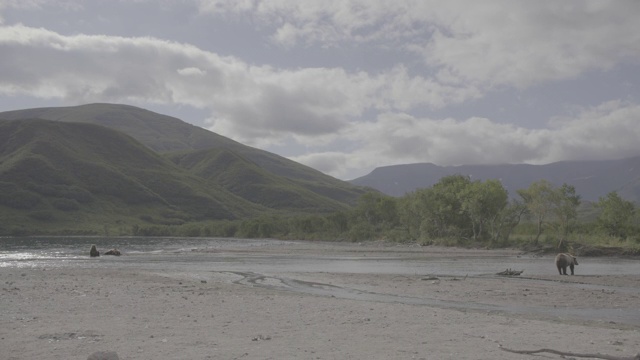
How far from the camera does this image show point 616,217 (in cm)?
10581

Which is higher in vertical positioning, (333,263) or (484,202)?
(484,202)

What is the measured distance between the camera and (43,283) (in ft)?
109

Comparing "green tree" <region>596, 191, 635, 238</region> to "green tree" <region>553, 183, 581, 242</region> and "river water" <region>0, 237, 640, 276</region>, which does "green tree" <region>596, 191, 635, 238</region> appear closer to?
"green tree" <region>553, 183, 581, 242</region>

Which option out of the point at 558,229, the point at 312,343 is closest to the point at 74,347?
the point at 312,343

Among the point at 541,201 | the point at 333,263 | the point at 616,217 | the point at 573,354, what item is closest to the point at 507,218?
the point at 541,201

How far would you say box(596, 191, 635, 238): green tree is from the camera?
345 feet

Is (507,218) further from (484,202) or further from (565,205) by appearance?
(565,205)

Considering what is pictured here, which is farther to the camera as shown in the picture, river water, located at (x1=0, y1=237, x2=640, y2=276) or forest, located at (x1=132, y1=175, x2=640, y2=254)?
forest, located at (x1=132, y1=175, x2=640, y2=254)

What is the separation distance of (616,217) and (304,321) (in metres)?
105

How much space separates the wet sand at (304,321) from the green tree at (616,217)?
80.7 m

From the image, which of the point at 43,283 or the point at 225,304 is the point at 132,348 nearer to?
the point at 225,304

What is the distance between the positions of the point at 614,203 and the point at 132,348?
11196 cm

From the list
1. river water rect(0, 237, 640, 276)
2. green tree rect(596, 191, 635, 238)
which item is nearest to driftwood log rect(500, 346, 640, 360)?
river water rect(0, 237, 640, 276)

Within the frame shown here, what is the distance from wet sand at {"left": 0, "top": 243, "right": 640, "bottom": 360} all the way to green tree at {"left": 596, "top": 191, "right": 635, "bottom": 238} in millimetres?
80747
